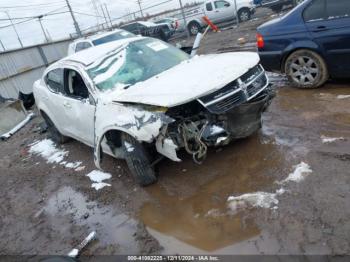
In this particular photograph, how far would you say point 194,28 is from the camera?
20.4 metres

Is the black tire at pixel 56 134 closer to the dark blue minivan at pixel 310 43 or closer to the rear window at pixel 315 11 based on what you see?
the dark blue minivan at pixel 310 43

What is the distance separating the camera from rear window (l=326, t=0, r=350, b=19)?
5005 mm

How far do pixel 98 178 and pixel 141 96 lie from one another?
69.8 inches

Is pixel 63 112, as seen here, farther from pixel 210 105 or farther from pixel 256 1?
pixel 256 1

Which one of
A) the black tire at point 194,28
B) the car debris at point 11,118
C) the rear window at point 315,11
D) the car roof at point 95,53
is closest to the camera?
the car roof at point 95,53

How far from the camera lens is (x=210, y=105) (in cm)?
354

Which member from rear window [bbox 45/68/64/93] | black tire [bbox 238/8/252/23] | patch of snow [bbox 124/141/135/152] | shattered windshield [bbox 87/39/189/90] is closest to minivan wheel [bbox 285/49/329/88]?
shattered windshield [bbox 87/39/189/90]

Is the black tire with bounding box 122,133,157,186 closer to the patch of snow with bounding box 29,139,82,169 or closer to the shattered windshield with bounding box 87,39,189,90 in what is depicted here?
the shattered windshield with bounding box 87,39,189,90

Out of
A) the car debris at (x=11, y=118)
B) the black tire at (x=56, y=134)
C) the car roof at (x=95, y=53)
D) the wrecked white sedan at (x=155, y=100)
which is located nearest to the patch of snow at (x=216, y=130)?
the wrecked white sedan at (x=155, y=100)

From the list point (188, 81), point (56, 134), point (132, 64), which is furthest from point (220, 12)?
point (188, 81)

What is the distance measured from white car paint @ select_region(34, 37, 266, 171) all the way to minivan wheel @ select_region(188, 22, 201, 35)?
51.9 ft

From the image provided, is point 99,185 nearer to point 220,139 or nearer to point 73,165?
point 73,165

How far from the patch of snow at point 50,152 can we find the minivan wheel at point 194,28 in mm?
14970

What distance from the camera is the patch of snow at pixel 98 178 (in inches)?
184
